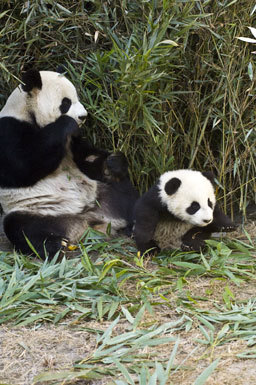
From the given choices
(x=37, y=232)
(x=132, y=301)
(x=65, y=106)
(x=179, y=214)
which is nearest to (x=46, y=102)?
(x=65, y=106)

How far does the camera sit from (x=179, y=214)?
3.94 m

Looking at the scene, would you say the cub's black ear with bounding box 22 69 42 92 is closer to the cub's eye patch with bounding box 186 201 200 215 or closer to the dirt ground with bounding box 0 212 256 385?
the cub's eye patch with bounding box 186 201 200 215

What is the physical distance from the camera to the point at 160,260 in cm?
394

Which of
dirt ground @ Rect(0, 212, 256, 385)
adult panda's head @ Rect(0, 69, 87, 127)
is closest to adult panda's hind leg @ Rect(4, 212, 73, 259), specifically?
adult panda's head @ Rect(0, 69, 87, 127)

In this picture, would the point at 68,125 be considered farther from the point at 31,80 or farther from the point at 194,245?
the point at 194,245

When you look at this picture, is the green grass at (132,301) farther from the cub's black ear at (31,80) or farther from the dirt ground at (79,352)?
the cub's black ear at (31,80)

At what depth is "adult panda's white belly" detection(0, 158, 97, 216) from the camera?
4.52m

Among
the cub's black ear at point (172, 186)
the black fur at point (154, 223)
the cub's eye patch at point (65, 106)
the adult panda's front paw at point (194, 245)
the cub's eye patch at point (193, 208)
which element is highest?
the cub's eye patch at point (65, 106)

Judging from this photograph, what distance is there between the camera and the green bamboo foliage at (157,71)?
420 cm

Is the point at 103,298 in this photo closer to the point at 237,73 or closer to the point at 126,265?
the point at 126,265

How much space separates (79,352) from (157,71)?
229 cm

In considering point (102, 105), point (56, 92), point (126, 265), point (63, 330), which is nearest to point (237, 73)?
point (102, 105)

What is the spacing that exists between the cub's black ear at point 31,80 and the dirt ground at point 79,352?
1.99 metres

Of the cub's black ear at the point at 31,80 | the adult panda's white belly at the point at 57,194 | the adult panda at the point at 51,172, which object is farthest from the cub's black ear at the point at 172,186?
the cub's black ear at the point at 31,80
